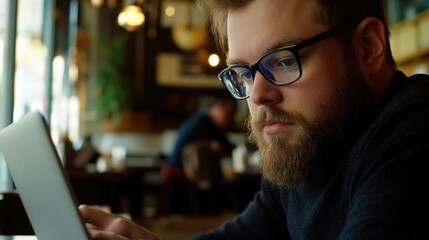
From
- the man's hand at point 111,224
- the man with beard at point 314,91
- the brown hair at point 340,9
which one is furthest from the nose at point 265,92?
the man's hand at point 111,224

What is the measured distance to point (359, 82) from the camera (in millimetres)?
1058

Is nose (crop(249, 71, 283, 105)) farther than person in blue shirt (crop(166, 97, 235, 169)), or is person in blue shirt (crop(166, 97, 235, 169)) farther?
person in blue shirt (crop(166, 97, 235, 169))

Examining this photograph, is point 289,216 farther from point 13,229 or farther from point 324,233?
point 13,229

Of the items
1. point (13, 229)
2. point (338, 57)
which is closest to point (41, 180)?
point (13, 229)

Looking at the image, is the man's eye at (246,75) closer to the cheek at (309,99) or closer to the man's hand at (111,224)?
the cheek at (309,99)

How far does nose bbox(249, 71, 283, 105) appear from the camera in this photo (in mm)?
1009

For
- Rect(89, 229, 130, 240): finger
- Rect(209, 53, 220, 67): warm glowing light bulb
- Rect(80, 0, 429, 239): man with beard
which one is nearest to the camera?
Rect(89, 229, 130, 240): finger

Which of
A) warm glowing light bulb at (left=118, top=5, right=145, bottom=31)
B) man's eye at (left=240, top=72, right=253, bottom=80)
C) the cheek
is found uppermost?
warm glowing light bulb at (left=118, top=5, right=145, bottom=31)

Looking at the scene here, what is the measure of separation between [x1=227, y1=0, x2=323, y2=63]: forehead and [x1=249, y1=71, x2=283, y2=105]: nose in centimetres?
5

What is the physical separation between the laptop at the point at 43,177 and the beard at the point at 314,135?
0.44m

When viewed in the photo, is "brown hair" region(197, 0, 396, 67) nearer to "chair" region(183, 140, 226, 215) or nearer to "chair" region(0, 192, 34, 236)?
"chair" region(0, 192, 34, 236)

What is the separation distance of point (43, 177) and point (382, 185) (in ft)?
1.55

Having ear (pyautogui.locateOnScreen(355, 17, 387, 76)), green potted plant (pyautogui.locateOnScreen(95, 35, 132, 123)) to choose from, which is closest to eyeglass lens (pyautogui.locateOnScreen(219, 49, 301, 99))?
ear (pyautogui.locateOnScreen(355, 17, 387, 76))

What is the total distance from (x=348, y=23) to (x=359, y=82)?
0.12 m
